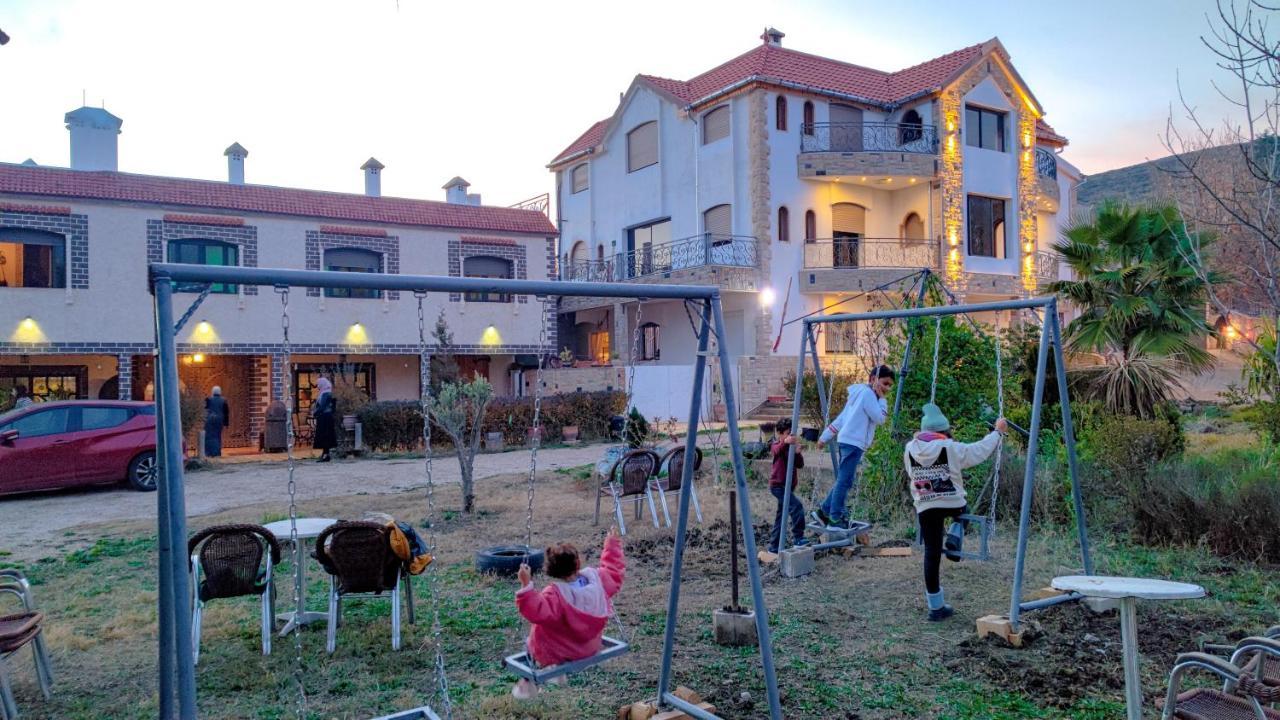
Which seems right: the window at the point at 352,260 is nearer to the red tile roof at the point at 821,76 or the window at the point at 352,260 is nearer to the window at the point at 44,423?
the window at the point at 44,423

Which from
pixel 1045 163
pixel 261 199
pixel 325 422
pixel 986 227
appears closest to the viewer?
pixel 325 422

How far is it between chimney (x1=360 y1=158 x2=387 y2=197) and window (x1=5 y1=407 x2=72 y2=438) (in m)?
12.8

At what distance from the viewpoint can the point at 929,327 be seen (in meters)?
10.3

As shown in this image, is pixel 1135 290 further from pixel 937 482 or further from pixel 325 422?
pixel 325 422

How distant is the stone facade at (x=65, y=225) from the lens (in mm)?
18719

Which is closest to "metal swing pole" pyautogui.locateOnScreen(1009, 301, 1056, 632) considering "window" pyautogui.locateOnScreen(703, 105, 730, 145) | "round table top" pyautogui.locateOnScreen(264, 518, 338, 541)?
"round table top" pyautogui.locateOnScreen(264, 518, 338, 541)

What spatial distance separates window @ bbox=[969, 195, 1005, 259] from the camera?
2825cm

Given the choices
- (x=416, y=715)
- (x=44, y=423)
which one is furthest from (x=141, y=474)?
(x=416, y=715)

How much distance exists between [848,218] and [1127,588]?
25.4m

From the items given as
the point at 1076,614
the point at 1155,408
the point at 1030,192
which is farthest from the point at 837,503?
the point at 1030,192

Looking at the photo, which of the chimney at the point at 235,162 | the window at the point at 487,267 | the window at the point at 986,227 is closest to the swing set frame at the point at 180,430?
the window at the point at 487,267

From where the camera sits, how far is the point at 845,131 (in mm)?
27297

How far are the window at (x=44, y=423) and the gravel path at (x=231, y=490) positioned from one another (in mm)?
1042

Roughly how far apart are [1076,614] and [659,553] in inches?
147
